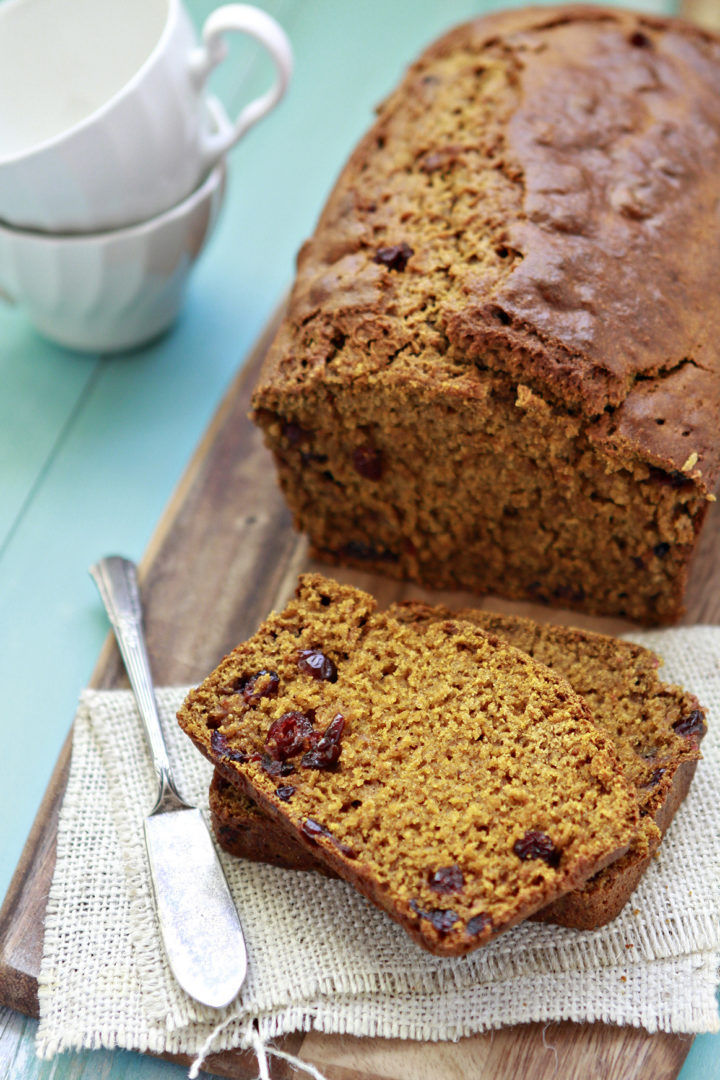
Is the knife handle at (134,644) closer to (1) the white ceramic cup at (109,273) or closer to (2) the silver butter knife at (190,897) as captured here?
(2) the silver butter knife at (190,897)

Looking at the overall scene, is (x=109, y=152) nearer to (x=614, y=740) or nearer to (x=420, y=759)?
(x=420, y=759)

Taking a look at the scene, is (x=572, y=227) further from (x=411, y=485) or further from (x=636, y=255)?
(x=411, y=485)

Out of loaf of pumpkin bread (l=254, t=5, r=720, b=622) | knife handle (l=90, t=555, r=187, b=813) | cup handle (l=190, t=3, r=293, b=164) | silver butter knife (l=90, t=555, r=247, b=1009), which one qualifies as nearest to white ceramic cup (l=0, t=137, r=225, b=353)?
cup handle (l=190, t=3, r=293, b=164)

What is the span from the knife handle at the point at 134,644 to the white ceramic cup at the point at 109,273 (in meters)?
0.98

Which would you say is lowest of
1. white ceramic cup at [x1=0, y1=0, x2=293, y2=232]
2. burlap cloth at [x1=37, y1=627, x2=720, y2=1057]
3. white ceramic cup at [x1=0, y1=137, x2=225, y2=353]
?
burlap cloth at [x1=37, y1=627, x2=720, y2=1057]

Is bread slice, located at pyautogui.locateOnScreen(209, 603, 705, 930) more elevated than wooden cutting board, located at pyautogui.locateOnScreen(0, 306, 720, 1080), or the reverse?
bread slice, located at pyautogui.locateOnScreen(209, 603, 705, 930)

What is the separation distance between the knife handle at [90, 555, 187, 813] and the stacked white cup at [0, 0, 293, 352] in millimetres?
1011

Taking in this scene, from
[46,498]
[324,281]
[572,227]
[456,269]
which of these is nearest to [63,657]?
[46,498]

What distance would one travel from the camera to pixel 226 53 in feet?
11.6

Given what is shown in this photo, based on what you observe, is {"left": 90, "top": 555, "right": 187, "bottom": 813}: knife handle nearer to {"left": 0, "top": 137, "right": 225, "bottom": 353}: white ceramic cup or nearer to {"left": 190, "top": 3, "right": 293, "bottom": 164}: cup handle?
{"left": 0, "top": 137, "right": 225, "bottom": 353}: white ceramic cup

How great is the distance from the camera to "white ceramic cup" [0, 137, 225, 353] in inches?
138

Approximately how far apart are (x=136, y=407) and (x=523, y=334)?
1.74 metres

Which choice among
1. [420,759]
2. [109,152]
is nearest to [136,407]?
[109,152]

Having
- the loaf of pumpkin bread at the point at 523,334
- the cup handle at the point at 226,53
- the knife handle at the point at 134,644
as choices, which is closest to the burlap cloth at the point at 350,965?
the knife handle at the point at 134,644
